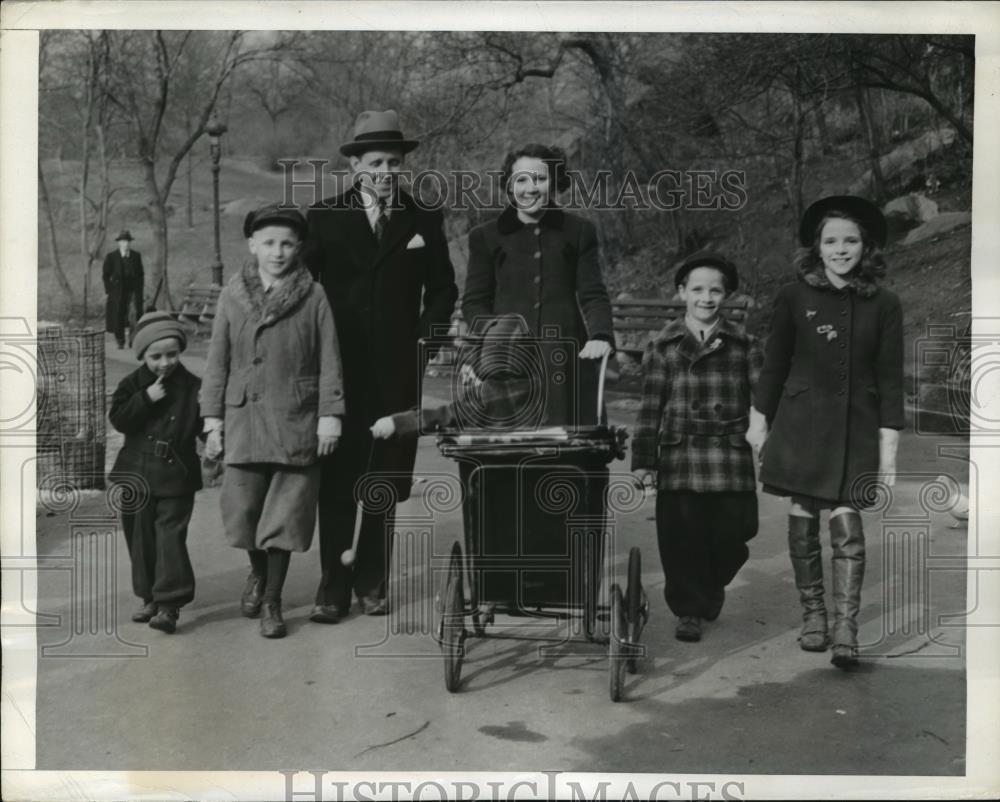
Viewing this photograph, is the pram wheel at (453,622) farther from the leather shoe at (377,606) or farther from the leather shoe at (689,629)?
the leather shoe at (689,629)

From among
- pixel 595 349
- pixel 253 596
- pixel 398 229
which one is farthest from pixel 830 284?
pixel 253 596

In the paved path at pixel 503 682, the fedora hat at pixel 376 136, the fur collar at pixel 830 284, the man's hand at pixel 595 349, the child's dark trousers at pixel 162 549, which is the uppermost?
the fedora hat at pixel 376 136

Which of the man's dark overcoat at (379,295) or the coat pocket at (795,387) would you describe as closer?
the coat pocket at (795,387)

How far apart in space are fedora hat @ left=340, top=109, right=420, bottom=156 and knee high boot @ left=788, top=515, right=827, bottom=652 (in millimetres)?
2653

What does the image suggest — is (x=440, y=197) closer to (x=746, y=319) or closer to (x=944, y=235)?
(x=746, y=319)

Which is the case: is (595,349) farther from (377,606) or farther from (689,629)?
(377,606)

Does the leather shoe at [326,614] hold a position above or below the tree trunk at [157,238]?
below

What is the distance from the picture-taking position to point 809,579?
232 inches

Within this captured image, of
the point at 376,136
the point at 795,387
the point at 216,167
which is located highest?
the point at 376,136

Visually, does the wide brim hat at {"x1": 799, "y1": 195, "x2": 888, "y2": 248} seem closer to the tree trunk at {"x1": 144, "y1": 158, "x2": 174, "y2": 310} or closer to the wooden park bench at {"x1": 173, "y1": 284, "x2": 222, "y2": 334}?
the wooden park bench at {"x1": 173, "y1": 284, "x2": 222, "y2": 334}

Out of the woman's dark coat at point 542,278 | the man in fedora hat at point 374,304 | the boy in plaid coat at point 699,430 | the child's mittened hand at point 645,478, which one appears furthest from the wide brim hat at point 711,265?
the man in fedora hat at point 374,304

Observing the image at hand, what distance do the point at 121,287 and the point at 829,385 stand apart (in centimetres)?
345

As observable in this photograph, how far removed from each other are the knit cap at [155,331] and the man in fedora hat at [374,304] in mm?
718

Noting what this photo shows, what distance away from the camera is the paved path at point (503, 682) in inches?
219
